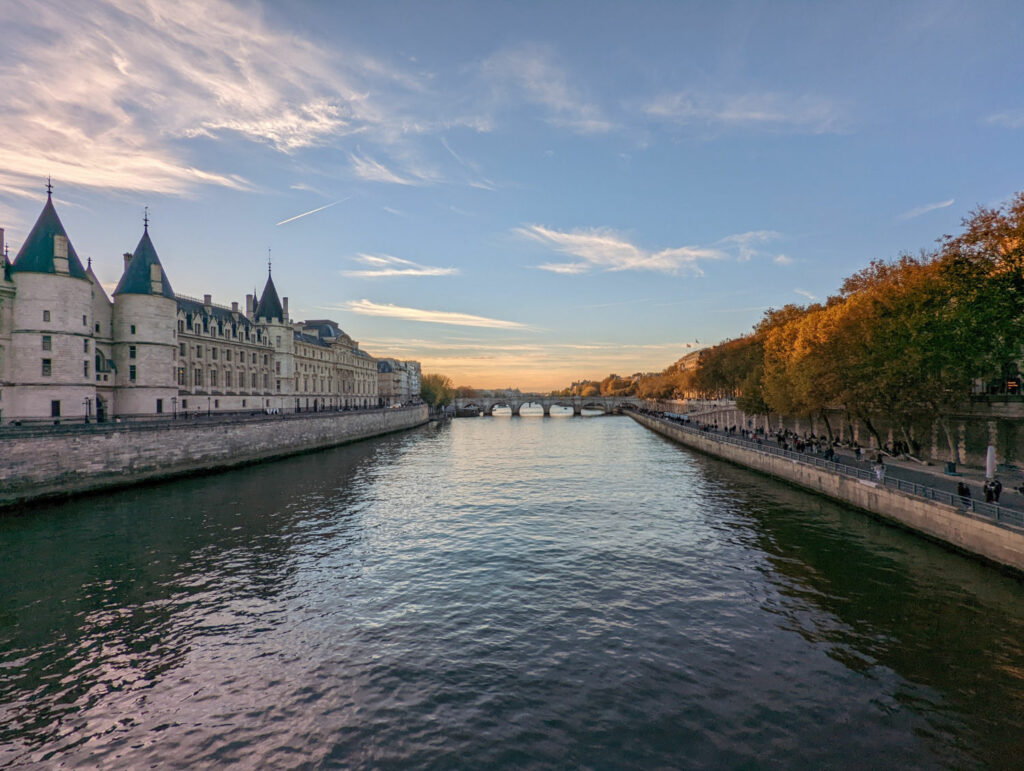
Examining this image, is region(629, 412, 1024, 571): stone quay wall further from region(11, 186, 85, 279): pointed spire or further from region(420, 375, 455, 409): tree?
region(420, 375, 455, 409): tree

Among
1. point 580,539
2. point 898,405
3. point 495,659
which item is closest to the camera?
point 495,659

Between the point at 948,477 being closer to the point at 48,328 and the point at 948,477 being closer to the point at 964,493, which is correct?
the point at 964,493

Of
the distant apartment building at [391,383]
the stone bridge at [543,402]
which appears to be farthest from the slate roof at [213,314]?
the stone bridge at [543,402]

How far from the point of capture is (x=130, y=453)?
35.7 metres

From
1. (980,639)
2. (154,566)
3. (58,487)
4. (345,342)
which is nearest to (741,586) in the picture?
(980,639)

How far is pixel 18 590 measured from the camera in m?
17.3

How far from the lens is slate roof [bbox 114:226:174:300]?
167ft

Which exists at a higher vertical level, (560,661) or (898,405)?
(898,405)

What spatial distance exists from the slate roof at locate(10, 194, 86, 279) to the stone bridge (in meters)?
127

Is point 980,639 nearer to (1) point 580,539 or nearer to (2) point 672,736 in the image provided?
(2) point 672,736

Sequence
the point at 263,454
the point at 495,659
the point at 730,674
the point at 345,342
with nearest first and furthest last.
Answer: the point at 730,674
the point at 495,659
the point at 263,454
the point at 345,342

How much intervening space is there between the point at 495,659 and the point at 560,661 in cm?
169

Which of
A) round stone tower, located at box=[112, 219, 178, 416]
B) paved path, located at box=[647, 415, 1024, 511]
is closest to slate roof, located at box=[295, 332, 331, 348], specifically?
round stone tower, located at box=[112, 219, 178, 416]

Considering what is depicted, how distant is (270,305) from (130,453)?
185 ft
